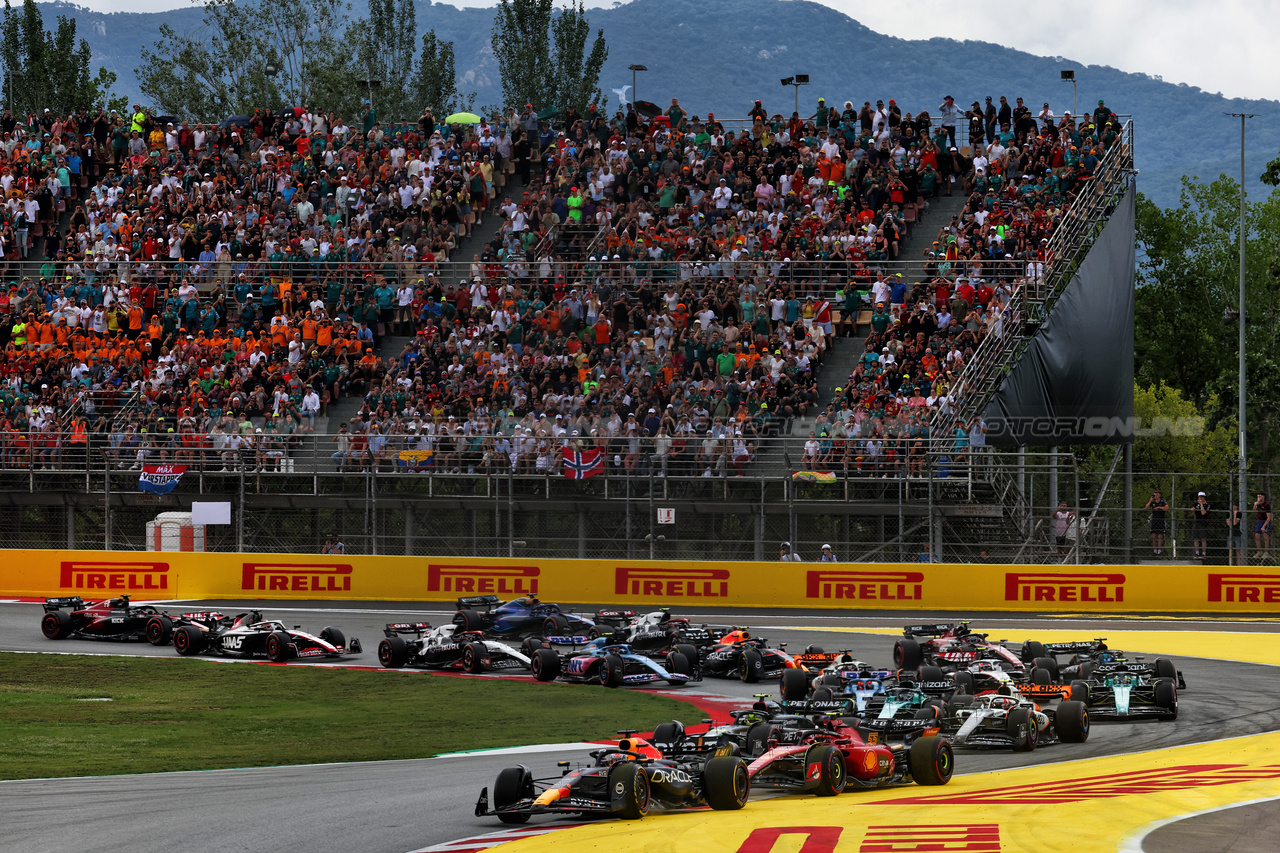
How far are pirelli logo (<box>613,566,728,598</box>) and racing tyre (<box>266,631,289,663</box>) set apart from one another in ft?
27.0

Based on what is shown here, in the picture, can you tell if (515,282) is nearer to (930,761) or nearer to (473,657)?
(473,657)

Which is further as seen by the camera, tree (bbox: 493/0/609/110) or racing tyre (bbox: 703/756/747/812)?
tree (bbox: 493/0/609/110)

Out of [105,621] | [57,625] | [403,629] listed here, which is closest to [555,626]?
[403,629]

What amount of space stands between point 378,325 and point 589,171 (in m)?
7.21

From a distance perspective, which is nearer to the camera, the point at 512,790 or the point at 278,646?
the point at 512,790

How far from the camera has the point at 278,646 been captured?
900 inches

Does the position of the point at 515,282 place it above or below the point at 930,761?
above

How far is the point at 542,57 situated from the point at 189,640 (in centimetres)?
5586

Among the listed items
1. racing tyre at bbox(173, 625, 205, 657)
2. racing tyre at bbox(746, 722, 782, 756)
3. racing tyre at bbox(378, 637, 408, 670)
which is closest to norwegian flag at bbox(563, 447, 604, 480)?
racing tyre at bbox(378, 637, 408, 670)

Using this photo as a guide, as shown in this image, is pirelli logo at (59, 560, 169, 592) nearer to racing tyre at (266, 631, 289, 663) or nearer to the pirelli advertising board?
the pirelli advertising board

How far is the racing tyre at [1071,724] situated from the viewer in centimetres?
1562

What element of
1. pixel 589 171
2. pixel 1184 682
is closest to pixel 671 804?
pixel 1184 682

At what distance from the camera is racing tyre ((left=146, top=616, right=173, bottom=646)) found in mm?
24281

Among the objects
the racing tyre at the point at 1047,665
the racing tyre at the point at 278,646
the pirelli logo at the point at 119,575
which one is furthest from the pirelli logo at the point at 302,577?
the racing tyre at the point at 1047,665
